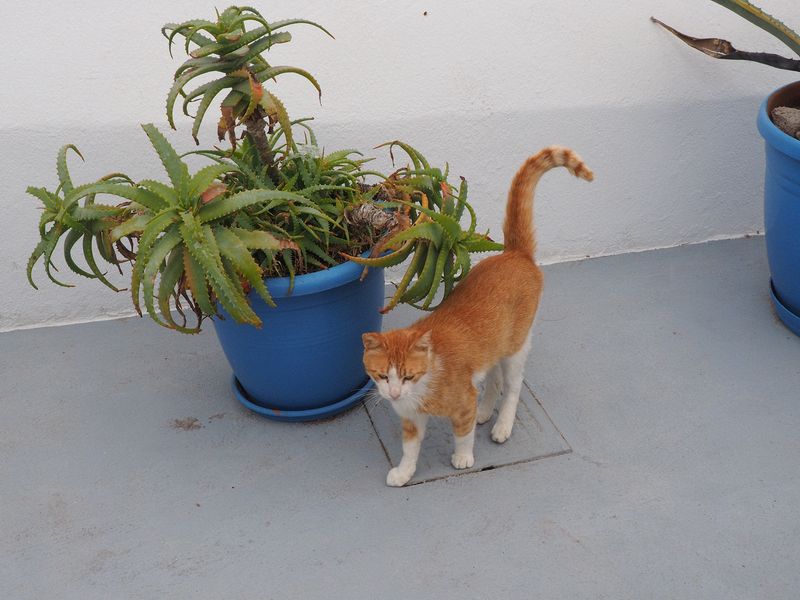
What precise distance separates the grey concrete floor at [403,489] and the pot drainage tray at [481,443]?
0.10 feet

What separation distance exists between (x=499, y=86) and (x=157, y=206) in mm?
1286

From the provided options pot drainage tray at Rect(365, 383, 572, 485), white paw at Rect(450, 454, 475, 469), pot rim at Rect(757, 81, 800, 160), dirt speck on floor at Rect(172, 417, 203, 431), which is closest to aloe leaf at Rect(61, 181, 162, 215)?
dirt speck on floor at Rect(172, 417, 203, 431)

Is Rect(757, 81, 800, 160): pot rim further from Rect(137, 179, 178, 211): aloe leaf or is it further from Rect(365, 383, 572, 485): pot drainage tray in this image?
Rect(137, 179, 178, 211): aloe leaf

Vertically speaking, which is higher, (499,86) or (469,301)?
(499,86)

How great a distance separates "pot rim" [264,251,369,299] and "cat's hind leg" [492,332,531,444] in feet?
1.58

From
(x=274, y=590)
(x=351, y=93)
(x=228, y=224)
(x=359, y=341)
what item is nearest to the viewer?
(x=274, y=590)

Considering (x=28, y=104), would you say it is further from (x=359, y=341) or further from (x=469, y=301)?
(x=469, y=301)

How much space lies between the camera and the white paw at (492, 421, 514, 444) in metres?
2.08

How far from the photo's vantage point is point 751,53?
2.44 meters

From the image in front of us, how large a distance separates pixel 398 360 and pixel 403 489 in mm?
386

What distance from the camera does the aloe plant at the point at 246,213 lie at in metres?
1.72

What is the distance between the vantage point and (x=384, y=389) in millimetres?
1775

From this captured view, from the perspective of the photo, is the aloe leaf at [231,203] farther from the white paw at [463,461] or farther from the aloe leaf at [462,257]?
the white paw at [463,461]

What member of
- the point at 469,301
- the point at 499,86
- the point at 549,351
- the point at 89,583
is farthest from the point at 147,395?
the point at 499,86
